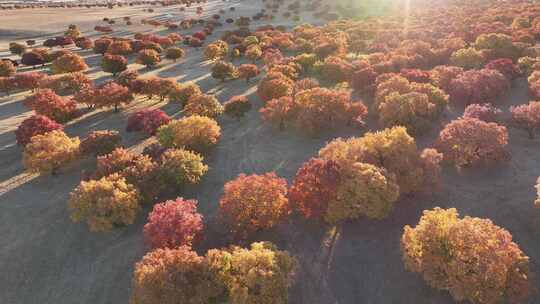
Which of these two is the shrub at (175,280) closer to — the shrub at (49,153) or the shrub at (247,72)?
the shrub at (49,153)

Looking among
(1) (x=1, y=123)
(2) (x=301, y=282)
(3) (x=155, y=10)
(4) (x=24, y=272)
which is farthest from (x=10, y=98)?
(3) (x=155, y=10)

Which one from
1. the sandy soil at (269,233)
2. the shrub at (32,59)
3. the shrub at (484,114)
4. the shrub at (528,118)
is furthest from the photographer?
the shrub at (32,59)

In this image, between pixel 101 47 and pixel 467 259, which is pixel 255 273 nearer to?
pixel 467 259

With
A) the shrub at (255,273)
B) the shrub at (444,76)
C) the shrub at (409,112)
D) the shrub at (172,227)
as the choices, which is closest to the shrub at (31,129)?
the shrub at (172,227)

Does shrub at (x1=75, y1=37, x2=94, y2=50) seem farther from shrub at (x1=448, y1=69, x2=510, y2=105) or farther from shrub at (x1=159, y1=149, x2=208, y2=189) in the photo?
shrub at (x1=448, y1=69, x2=510, y2=105)

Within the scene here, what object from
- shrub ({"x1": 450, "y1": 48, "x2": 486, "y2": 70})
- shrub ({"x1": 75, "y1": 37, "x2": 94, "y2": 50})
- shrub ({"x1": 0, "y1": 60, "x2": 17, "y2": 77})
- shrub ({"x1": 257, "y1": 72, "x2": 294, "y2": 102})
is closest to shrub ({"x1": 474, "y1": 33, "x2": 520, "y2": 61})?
shrub ({"x1": 450, "y1": 48, "x2": 486, "y2": 70})
